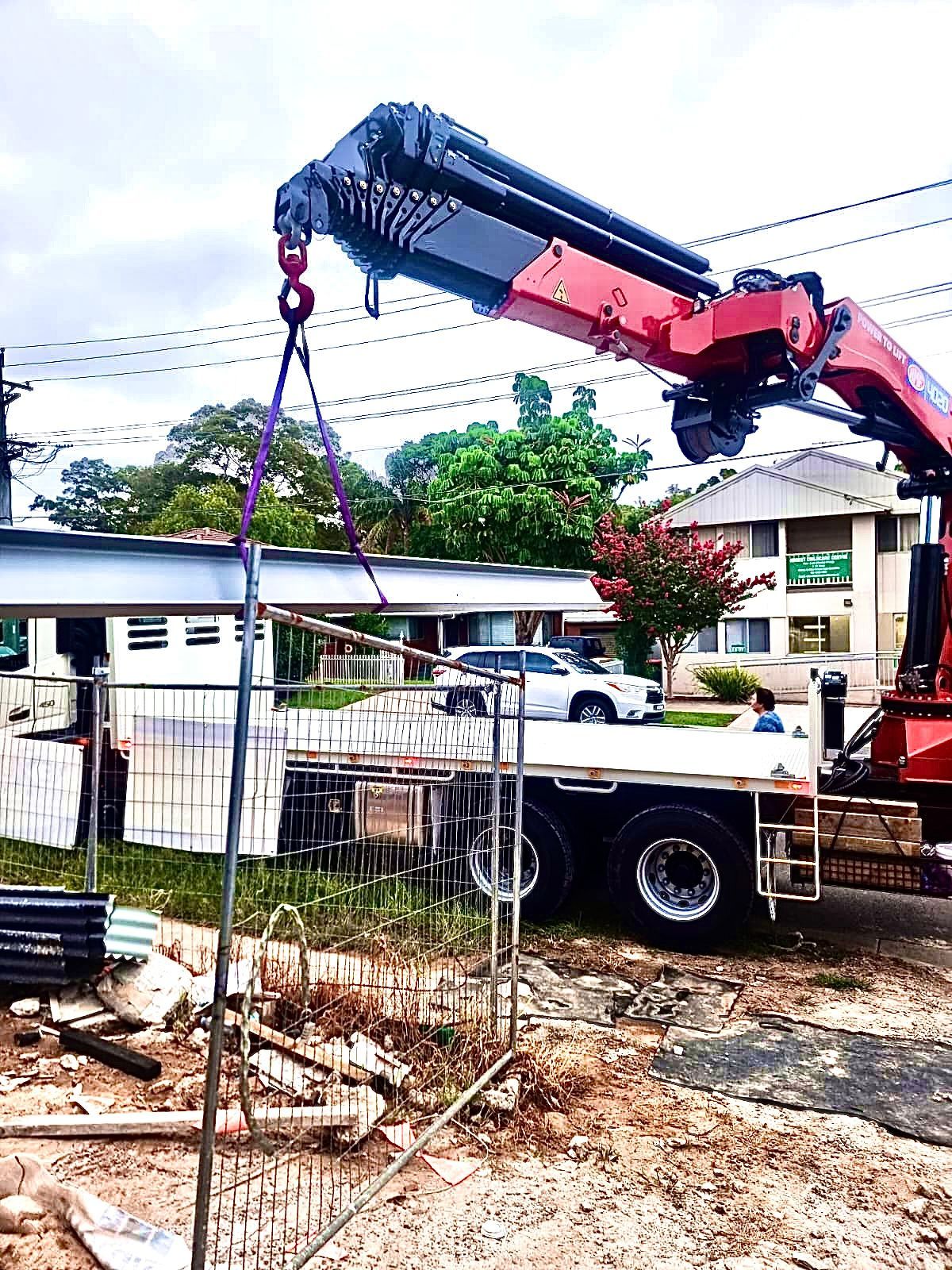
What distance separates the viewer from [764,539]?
98.3 feet

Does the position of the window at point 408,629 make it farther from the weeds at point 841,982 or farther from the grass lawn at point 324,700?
the weeds at point 841,982

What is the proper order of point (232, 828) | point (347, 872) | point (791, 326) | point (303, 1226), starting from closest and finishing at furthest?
point (232, 828) < point (303, 1226) < point (347, 872) < point (791, 326)

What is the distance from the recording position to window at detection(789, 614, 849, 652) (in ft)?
94.7

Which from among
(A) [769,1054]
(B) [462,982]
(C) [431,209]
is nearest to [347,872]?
(B) [462,982]

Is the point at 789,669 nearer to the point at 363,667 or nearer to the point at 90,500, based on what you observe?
the point at 363,667

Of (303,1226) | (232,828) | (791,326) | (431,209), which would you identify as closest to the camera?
(232,828)

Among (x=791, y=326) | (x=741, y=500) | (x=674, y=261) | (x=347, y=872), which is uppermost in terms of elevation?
(x=741, y=500)

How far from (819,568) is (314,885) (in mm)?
25921

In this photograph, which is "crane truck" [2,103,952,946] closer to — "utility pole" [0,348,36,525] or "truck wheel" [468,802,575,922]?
"truck wheel" [468,802,575,922]

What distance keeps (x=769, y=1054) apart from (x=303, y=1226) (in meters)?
2.82

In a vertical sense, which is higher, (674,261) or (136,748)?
(674,261)

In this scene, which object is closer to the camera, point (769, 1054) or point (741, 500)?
point (769, 1054)

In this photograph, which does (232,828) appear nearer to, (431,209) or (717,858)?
(431,209)

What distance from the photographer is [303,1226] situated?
342 centimetres
